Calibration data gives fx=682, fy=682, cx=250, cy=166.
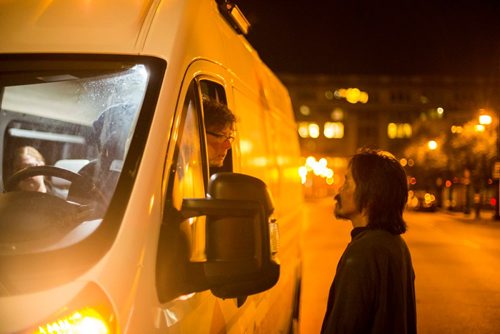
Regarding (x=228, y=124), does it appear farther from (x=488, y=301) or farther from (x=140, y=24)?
(x=488, y=301)

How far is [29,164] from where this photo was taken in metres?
3.51

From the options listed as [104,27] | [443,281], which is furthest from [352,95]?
[104,27]

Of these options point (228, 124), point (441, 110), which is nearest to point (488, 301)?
point (228, 124)

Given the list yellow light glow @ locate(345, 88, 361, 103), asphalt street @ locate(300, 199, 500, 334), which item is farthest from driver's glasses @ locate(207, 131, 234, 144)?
yellow light glow @ locate(345, 88, 361, 103)

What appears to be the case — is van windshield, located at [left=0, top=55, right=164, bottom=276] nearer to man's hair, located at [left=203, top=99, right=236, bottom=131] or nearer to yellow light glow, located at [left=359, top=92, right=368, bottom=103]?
man's hair, located at [left=203, top=99, right=236, bottom=131]

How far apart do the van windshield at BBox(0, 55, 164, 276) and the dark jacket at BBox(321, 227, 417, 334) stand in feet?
3.11

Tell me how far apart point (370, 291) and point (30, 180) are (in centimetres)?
175

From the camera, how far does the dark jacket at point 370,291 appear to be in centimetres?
263

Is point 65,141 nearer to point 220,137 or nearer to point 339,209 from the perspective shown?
point 220,137

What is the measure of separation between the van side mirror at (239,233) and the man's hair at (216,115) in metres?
1.07

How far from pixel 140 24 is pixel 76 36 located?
0.26 metres

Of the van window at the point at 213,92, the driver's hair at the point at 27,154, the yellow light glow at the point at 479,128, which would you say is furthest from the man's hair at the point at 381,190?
the yellow light glow at the point at 479,128

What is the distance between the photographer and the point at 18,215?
2.60 m

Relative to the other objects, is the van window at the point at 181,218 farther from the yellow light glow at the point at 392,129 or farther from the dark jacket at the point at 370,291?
the yellow light glow at the point at 392,129
